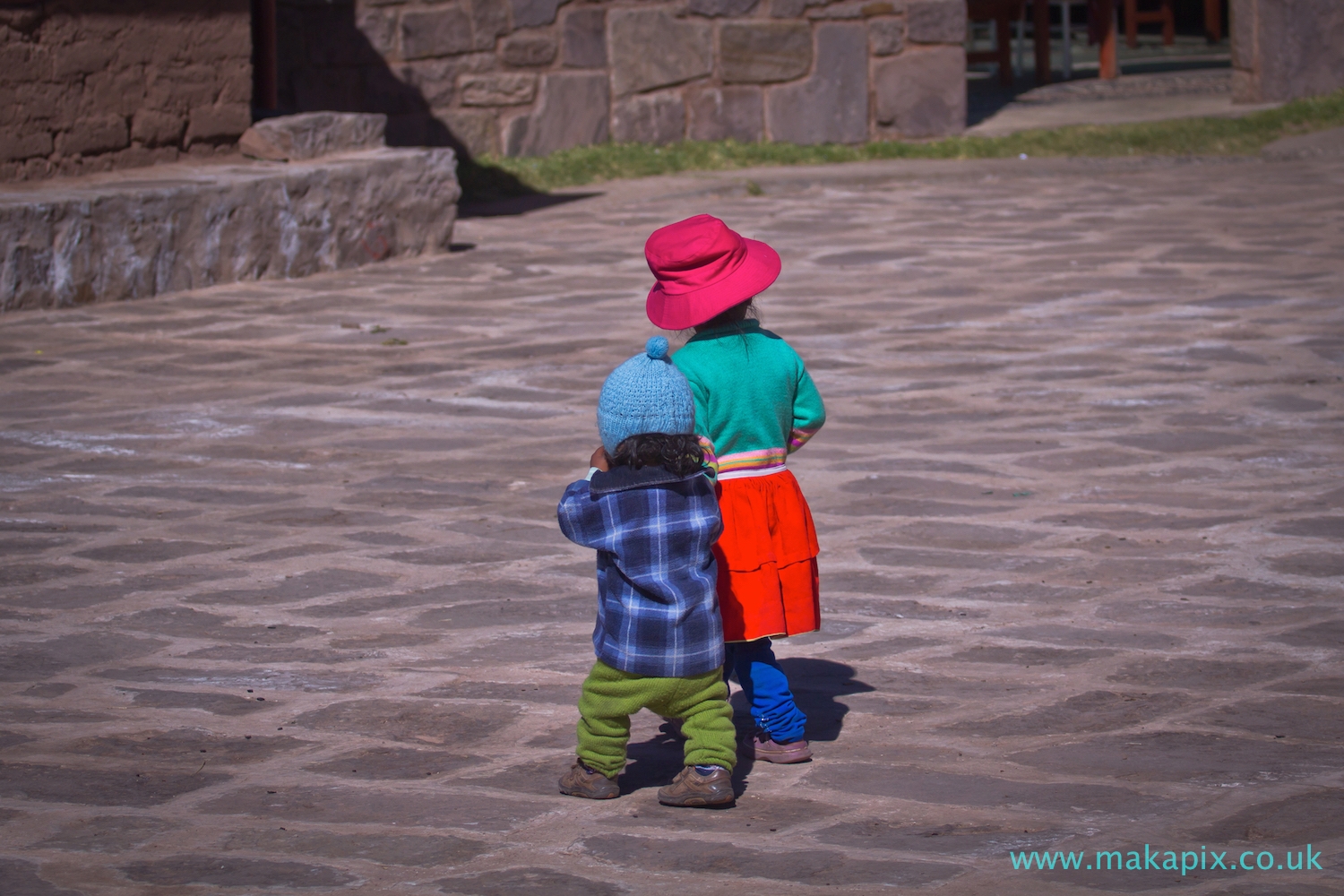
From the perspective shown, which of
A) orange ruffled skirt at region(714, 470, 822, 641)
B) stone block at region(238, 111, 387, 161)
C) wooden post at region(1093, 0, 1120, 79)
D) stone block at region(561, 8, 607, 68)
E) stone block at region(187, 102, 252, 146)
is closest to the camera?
orange ruffled skirt at region(714, 470, 822, 641)

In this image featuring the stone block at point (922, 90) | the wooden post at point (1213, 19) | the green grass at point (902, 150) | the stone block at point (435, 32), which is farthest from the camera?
the wooden post at point (1213, 19)

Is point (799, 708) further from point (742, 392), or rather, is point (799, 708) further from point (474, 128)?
point (474, 128)

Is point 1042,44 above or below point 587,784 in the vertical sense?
above

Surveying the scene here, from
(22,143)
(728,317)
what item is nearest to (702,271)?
(728,317)

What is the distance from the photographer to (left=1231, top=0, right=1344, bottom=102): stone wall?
12.2m

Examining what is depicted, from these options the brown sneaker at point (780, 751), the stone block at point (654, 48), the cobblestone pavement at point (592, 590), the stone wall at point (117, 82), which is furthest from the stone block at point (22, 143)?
the brown sneaker at point (780, 751)

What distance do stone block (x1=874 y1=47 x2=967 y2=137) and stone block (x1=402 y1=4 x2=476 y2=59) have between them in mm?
3115

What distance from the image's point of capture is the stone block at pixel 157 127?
7.66 metres

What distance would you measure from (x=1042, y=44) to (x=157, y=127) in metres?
10.6

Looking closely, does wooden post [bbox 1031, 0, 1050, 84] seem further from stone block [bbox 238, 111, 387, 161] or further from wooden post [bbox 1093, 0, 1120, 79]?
stone block [bbox 238, 111, 387, 161]

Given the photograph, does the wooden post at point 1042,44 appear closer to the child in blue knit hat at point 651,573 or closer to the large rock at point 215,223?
the large rock at point 215,223

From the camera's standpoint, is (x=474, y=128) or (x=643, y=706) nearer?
(x=643, y=706)

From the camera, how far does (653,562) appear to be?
2.48 m

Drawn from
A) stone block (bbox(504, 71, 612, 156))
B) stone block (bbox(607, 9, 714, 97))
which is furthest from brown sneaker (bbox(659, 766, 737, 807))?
stone block (bbox(607, 9, 714, 97))
